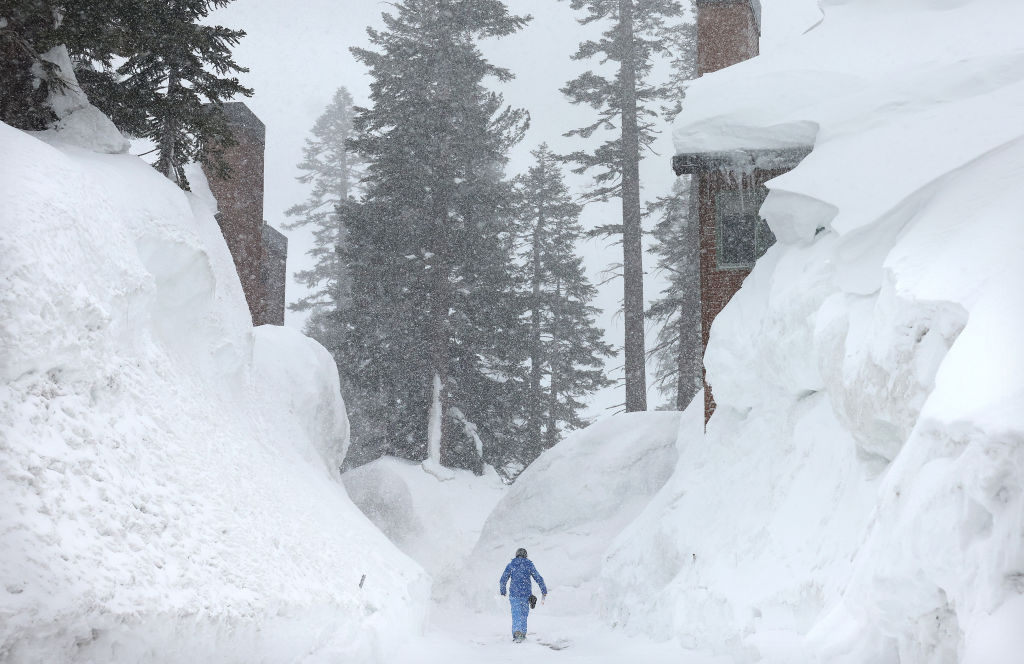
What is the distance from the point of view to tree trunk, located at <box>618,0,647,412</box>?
73.2 ft

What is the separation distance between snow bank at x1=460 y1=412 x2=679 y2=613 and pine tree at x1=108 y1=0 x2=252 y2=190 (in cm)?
962

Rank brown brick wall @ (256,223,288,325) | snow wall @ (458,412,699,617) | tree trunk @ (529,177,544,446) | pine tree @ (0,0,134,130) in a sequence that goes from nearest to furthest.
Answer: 1. pine tree @ (0,0,134,130)
2. snow wall @ (458,412,699,617)
3. brown brick wall @ (256,223,288,325)
4. tree trunk @ (529,177,544,446)

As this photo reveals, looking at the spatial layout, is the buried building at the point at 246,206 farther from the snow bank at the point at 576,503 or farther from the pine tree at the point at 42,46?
the pine tree at the point at 42,46

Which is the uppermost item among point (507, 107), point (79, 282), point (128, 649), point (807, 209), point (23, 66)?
point (507, 107)

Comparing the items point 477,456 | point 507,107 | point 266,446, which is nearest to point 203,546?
point 266,446

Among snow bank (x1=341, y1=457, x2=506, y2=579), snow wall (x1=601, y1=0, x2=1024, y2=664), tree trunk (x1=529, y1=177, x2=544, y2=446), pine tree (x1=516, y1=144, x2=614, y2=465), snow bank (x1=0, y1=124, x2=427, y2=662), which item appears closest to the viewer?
snow wall (x1=601, y1=0, x2=1024, y2=664)

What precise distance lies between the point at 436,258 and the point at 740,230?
1107 cm

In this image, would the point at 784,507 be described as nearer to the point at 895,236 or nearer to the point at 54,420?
the point at 895,236

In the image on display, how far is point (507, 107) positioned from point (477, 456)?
11119 millimetres

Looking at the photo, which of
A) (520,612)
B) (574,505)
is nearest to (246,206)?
(574,505)

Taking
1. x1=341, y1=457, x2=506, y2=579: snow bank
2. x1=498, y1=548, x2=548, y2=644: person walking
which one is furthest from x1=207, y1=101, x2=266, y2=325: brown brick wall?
x1=498, y1=548, x2=548, y2=644: person walking

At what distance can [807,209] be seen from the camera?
35.4ft

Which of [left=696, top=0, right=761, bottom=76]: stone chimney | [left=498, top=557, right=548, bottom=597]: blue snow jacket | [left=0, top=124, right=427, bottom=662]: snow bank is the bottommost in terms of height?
[left=498, top=557, right=548, bottom=597]: blue snow jacket

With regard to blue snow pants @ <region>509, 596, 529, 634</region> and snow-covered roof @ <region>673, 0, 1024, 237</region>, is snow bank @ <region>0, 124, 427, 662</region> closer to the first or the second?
blue snow pants @ <region>509, 596, 529, 634</region>
